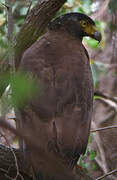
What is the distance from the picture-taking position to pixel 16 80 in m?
1.71

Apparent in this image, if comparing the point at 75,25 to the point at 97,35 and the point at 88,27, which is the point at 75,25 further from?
the point at 97,35

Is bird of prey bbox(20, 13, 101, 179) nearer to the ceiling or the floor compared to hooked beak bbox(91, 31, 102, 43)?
nearer to the floor

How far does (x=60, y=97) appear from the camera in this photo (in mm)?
3074

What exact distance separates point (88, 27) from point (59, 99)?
1631 mm

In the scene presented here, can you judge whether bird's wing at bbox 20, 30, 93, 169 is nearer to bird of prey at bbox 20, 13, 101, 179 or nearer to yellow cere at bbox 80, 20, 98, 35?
bird of prey at bbox 20, 13, 101, 179

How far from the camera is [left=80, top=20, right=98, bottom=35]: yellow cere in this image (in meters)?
4.36

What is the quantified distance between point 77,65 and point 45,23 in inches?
33.8

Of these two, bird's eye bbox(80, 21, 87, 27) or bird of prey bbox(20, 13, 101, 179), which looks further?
bird's eye bbox(80, 21, 87, 27)

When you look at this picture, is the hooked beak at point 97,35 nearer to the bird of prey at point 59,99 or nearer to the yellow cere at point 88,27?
the yellow cere at point 88,27

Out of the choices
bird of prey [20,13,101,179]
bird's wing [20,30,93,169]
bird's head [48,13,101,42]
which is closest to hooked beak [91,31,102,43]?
bird's head [48,13,101,42]

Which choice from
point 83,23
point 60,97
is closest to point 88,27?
point 83,23

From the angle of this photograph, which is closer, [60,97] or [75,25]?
[60,97]

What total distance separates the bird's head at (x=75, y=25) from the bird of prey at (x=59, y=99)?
31 cm

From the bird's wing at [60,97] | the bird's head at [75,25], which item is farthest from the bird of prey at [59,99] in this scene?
the bird's head at [75,25]
